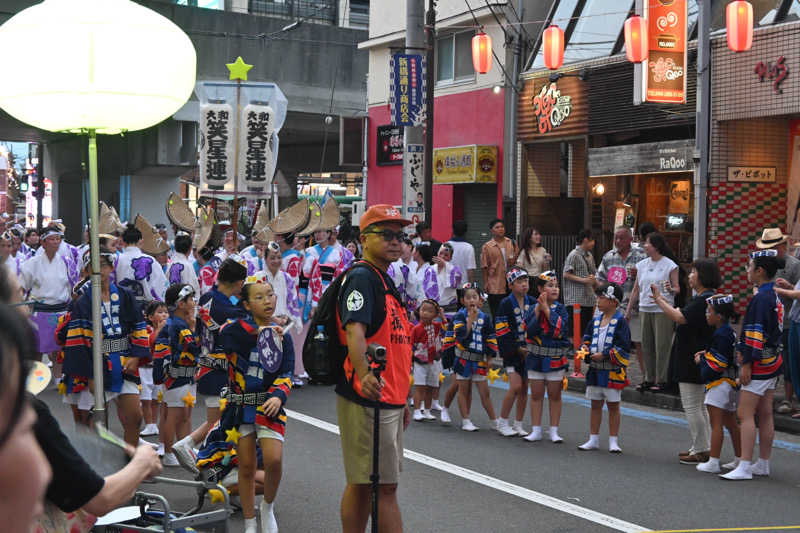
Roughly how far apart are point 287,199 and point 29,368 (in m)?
38.0

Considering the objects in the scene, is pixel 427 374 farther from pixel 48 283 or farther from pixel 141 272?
pixel 48 283

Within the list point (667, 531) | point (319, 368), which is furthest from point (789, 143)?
point (319, 368)

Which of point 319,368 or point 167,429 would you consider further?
point 167,429

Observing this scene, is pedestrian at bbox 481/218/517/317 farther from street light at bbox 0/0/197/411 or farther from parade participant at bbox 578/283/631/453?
street light at bbox 0/0/197/411

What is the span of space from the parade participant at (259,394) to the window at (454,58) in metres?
16.8

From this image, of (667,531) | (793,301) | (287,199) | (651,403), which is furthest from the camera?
(287,199)

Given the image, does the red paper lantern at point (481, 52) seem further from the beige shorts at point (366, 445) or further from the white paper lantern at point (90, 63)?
the beige shorts at point (366, 445)

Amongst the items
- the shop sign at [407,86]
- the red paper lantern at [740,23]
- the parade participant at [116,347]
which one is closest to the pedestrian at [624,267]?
the red paper lantern at [740,23]

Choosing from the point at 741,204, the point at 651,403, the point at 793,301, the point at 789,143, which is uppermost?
the point at 789,143

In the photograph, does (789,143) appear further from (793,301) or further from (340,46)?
(340,46)

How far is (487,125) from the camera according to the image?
22.0 meters

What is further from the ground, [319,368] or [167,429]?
[319,368]

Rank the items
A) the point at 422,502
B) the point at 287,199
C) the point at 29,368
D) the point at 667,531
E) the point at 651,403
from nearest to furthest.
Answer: the point at 29,368 < the point at 667,531 < the point at 422,502 < the point at 651,403 < the point at 287,199

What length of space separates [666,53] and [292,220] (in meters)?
6.22
